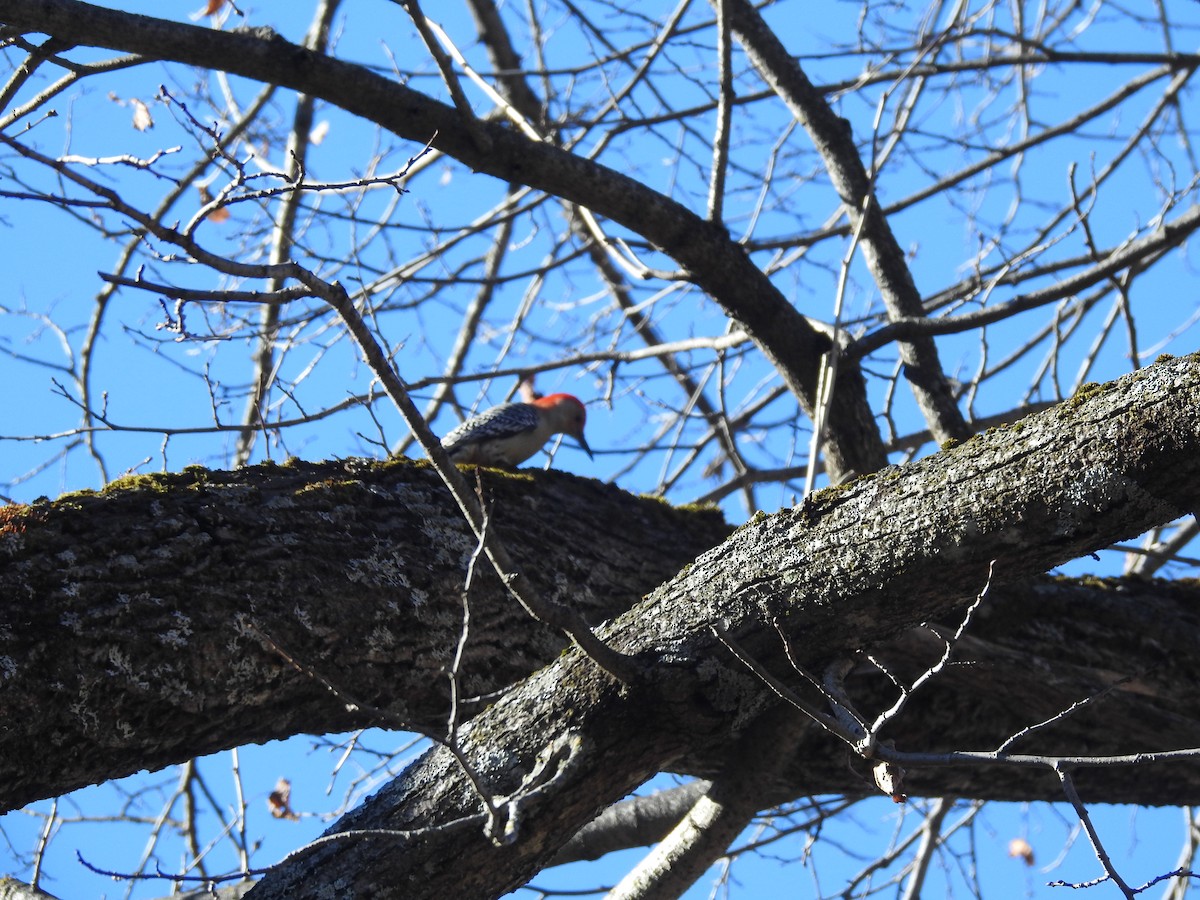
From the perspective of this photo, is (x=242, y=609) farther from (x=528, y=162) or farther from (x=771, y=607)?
(x=528, y=162)

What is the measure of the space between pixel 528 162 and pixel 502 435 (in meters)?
2.01

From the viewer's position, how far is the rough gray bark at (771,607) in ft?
6.89

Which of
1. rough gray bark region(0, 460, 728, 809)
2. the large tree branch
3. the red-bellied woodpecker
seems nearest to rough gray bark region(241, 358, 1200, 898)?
rough gray bark region(0, 460, 728, 809)

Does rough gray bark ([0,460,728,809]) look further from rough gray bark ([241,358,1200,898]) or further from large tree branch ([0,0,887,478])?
large tree branch ([0,0,887,478])

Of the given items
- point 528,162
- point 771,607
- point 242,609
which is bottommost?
point 771,607

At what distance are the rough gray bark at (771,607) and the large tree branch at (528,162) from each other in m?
1.39

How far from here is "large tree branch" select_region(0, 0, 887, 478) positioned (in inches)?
116

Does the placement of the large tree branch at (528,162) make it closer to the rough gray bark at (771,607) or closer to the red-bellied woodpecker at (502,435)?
the rough gray bark at (771,607)

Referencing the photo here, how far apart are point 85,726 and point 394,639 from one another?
26.8 inches

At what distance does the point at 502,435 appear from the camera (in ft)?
17.1

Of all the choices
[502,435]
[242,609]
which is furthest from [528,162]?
[502,435]

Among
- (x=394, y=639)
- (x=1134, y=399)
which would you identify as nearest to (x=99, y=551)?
(x=394, y=639)

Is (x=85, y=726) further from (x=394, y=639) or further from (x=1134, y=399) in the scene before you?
(x=1134, y=399)

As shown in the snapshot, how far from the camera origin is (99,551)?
230 centimetres
